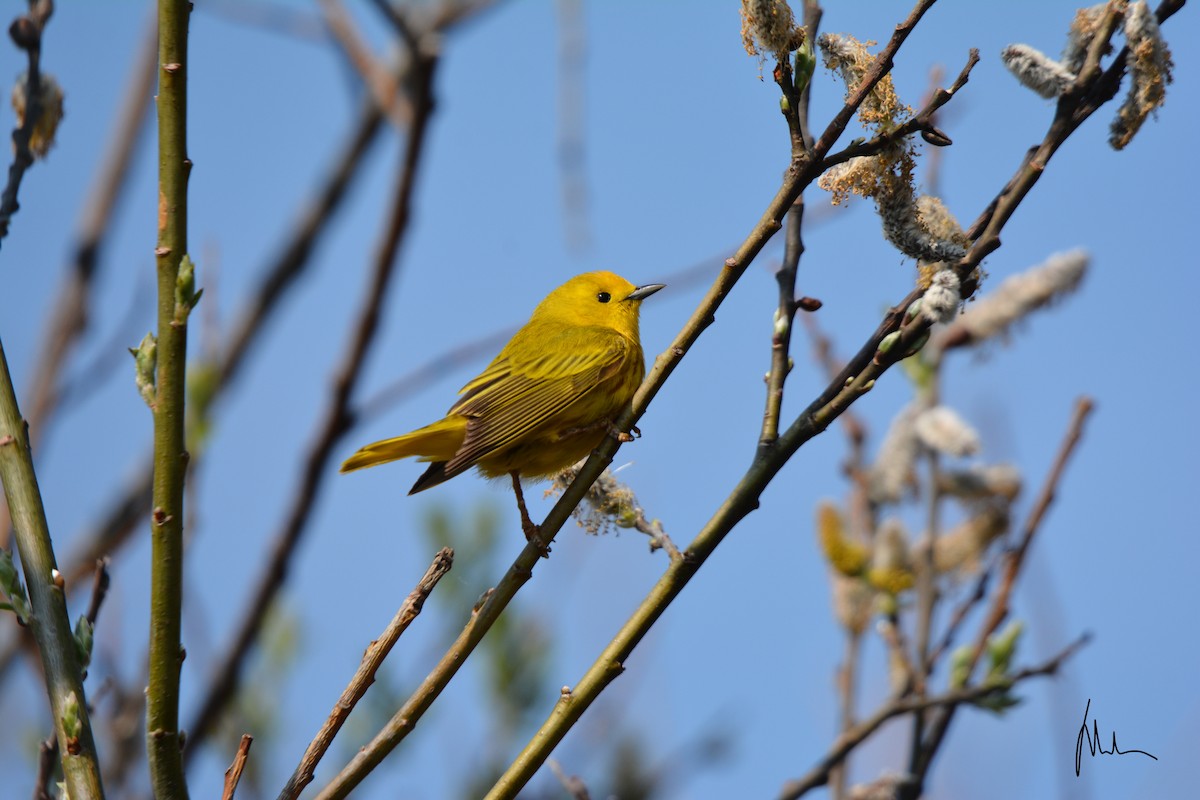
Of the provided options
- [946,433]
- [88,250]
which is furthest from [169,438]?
[88,250]

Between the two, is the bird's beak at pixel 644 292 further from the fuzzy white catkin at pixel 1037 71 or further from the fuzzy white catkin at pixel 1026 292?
the fuzzy white catkin at pixel 1037 71

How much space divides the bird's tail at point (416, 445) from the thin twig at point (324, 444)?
1195mm

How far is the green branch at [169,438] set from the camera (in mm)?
1732

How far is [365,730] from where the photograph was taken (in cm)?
461

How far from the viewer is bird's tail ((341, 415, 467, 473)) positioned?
3525mm

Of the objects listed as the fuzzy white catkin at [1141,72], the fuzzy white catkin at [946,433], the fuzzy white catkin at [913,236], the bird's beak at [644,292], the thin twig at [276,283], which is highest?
the thin twig at [276,283]

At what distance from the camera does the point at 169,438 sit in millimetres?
1744

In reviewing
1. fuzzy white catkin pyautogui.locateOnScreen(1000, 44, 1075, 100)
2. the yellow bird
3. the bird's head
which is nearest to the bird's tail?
the yellow bird

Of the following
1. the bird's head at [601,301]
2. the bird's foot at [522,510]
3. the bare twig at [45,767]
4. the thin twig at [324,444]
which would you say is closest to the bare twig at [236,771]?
the bare twig at [45,767]

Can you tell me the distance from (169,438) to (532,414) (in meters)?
1.81

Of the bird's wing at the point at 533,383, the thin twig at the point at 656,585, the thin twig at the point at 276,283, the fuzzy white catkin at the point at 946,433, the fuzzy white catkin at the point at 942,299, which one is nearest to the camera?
the thin twig at the point at 656,585

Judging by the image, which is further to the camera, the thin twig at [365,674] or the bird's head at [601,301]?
the bird's head at [601,301]

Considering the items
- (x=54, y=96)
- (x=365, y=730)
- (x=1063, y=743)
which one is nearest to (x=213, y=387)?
(x=365, y=730)

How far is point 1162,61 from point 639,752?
2894 millimetres
